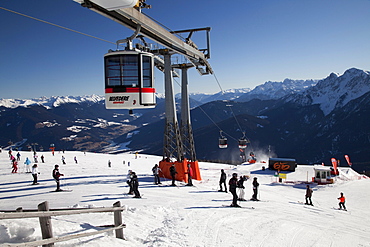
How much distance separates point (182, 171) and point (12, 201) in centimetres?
1142

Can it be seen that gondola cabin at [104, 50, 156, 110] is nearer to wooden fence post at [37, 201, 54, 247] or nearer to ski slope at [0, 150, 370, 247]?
ski slope at [0, 150, 370, 247]

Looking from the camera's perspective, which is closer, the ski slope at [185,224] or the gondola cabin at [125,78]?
the ski slope at [185,224]

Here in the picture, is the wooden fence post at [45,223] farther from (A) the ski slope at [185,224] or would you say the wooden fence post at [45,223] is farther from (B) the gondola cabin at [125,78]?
(B) the gondola cabin at [125,78]

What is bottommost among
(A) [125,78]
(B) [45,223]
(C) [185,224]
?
(C) [185,224]

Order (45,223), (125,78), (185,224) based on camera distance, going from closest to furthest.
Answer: (45,223) → (185,224) → (125,78)

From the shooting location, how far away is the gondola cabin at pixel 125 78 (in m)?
8.62

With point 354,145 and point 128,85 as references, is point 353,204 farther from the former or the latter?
point 354,145

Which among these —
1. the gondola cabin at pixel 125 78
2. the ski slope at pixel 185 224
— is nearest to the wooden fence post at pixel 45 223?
the ski slope at pixel 185 224

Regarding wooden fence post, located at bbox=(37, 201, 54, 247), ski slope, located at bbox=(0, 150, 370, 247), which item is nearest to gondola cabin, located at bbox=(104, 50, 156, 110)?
ski slope, located at bbox=(0, 150, 370, 247)

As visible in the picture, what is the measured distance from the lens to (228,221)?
29.9 feet

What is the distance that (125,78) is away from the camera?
8750 mm

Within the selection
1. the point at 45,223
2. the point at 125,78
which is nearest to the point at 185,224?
the point at 45,223

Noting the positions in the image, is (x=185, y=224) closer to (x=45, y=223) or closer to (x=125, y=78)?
(x=45, y=223)

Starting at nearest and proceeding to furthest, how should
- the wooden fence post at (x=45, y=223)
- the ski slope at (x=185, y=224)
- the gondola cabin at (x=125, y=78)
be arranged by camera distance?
the wooden fence post at (x=45, y=223) < the ski slope at (x=185, y=224) < the gondola cabin at (x=125, y=78)
